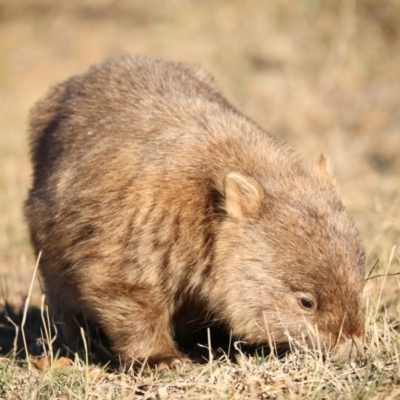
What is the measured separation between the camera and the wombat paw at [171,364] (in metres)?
5.12

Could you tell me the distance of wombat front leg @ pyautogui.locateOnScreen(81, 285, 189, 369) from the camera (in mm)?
5164

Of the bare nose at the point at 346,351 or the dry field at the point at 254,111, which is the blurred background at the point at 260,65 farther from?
the bare nose at the point at 346,351

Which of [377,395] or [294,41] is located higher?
[294,41]

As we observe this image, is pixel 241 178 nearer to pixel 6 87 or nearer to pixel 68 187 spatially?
pixel 68 187

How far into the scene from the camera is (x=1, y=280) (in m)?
7.41

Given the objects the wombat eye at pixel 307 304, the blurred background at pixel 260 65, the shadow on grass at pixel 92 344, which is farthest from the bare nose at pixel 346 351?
the blurred background at pixel 260 65

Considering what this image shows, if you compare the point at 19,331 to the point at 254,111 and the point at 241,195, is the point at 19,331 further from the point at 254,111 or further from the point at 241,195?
the point at 254,111

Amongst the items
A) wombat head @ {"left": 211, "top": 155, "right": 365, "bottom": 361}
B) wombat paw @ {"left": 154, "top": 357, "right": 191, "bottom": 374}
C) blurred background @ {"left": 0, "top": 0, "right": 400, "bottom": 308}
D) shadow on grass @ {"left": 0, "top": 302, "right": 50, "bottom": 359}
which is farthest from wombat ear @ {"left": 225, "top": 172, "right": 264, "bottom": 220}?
blurred background @ {"left": 0, "top": 0, "right": 400, "bottom": 308}

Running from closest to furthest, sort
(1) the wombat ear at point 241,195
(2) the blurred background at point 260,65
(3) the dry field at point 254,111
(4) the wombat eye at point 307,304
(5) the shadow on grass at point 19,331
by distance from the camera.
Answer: (3) the dry field at point 254,111 < (4) the wombat eye at point 307,304 < (1) the wombat ear at point 241,195 < (5) the shadow on grass at point 19,331 < (2) the blurred background at point 260,65

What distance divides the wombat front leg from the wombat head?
0.42 meters

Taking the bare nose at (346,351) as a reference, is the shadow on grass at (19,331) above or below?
below

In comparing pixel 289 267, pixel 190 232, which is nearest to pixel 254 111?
pixel 190 232

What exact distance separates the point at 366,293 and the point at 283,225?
128 centimetres

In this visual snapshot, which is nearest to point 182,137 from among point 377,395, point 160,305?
point 160,305
